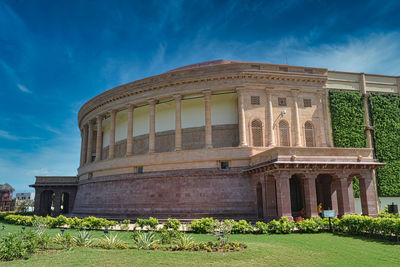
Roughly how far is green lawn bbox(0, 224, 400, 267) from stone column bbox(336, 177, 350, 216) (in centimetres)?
736

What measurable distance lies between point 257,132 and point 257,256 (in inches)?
751

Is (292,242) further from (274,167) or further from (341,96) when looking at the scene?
(341,96)

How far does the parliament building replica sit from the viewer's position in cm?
2430

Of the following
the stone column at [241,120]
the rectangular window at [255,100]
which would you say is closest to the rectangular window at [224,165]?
the stone column at [241,120]

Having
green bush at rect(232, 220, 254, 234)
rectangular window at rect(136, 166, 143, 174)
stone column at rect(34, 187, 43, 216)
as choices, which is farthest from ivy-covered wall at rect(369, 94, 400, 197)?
stone column at rect(34, 187, 43, 216)

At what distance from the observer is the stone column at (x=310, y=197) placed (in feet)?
72.3

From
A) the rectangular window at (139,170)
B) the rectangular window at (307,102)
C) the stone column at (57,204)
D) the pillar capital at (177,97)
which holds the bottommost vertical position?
the stone column at (57,204)

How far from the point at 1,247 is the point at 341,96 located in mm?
31945

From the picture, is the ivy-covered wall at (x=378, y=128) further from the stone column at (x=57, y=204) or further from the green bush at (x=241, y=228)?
the stone column at (x=57, y=204)

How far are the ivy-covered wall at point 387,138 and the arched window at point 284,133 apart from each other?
10217 millimetres

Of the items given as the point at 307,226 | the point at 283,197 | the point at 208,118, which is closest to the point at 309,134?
the point at 208,118

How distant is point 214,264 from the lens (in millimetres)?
11172

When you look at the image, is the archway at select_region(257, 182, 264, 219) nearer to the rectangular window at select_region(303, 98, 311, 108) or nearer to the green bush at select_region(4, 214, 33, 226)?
the rectangular window at select_region(303, 98, 311, 108)

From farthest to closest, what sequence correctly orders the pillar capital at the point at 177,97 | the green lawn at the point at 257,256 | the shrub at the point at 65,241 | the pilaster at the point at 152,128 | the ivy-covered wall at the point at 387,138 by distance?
the pilaster at the point at 152,128 < the pillar capital at the point at 177,97 < the ivy-covered wall at the point at 387,138 < the shrub at the point at 65,241 < the green lawn at the point at 257,256
